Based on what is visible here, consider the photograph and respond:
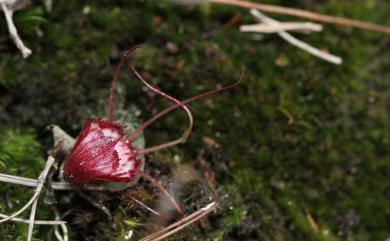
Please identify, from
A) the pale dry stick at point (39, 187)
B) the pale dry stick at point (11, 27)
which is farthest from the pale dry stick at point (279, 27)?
the pale dry stick at point (39, 187)

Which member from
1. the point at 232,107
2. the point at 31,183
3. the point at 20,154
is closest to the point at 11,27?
the point at 20,154

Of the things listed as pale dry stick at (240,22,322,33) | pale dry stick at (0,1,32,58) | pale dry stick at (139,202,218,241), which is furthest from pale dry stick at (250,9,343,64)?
pale dry stick at (0,1,32,58)

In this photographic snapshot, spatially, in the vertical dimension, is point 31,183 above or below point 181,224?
above

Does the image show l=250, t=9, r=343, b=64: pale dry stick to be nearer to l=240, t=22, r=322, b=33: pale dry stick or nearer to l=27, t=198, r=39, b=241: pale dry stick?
l=240, t=22, r=322, b=33: pale dry stick

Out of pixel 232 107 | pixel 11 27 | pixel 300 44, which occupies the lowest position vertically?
pixel 232 107

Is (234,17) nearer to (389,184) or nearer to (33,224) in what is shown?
(389,184)

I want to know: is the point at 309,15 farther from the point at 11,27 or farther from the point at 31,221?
the point at 31,221
